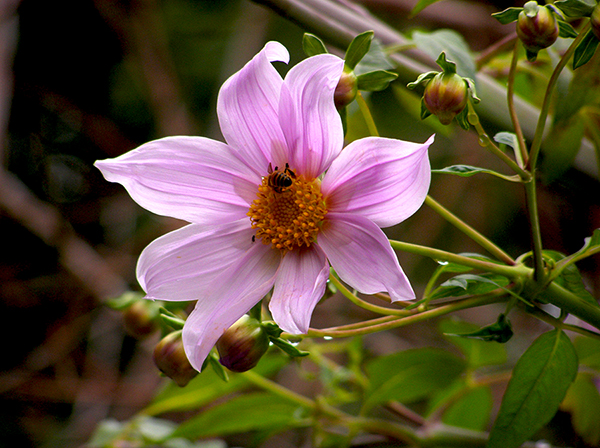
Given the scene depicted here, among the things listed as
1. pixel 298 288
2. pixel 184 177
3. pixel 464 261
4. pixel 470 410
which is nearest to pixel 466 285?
pixel 464 261

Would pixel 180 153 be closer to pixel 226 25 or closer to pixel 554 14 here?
pixel 554 14

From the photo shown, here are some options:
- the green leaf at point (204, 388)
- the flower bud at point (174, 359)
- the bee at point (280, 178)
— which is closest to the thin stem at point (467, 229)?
the bee at point (280, 178)

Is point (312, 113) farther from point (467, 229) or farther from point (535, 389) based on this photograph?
point (535, 389)

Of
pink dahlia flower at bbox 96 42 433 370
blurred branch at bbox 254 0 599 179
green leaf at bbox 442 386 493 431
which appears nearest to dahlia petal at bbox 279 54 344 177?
pink dahlia flower at bbox 96 42 433 370

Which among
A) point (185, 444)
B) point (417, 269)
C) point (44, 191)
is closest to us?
point (185, 444)

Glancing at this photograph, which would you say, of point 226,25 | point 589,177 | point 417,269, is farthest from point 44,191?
point 589,177

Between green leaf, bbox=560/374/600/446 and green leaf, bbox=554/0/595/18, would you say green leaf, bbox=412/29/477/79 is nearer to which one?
green leaf, bbox=554/0/595/18

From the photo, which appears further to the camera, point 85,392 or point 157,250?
point 85,392
